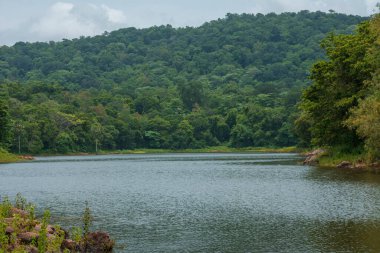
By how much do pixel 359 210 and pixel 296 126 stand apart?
9549 centimetres

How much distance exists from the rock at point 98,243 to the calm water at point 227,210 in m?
1.22

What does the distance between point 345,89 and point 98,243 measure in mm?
70296

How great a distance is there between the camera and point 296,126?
13975 centimetres

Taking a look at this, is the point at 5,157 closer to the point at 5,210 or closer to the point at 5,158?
the point at 5,158

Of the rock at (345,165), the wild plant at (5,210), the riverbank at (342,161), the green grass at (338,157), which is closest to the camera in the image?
the wild plant at (5,210)

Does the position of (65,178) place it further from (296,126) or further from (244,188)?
(296,126)

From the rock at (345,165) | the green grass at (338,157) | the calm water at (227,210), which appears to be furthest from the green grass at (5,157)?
the rock at (345,165)

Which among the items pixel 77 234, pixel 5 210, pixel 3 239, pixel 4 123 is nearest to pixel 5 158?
pixel 4 123

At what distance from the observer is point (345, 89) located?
310 feet

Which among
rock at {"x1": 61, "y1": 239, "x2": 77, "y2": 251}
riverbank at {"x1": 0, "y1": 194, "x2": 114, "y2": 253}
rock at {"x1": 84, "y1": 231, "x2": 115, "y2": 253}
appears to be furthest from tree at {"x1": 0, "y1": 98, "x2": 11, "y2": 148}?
rock at {"x1": 61, "y1": 239, "x2": 77, "y2": 251}

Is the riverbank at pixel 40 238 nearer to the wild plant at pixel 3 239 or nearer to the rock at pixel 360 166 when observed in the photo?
the wild plant at pixel 3 239

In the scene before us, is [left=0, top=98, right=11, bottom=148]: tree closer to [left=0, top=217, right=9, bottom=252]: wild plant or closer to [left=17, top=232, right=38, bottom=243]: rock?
[left=17, top=232, right=38, bottom=243]: rock

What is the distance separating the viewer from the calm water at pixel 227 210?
34531 millimetres

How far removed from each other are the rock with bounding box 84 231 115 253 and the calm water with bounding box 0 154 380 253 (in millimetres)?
1221
